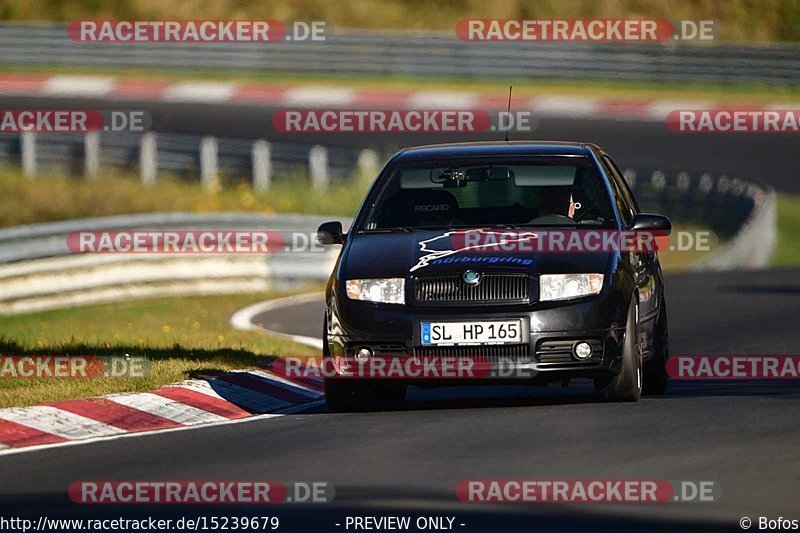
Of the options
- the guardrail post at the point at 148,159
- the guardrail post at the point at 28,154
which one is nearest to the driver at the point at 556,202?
the guardrail post at the point at 148,159

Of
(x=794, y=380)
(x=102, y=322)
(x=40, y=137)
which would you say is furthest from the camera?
(x=40, y=137)

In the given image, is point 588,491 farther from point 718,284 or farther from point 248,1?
point 248,1

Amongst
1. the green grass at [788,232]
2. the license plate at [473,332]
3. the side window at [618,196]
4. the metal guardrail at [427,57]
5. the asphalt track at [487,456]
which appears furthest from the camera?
the metal guardrail at [427,57]

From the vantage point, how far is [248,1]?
47.8 meters

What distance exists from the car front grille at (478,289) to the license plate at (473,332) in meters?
0.13

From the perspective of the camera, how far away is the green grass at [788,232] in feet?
83.7

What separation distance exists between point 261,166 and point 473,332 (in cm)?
1926

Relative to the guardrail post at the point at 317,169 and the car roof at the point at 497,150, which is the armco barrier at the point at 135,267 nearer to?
the guardrail post at the point at 317,169

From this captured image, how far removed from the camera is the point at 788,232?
2728 centimetres

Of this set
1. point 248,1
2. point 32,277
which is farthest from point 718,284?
point 248,1

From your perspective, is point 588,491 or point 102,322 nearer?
point 588,491

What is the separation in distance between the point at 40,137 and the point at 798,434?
2361 centimetres

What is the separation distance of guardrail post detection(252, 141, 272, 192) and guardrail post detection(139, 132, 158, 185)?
1808mm

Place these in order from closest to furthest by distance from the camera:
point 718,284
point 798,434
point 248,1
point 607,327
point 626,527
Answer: point 626,527
point 798,434
point 607,327
point 718,284
point 248,1
